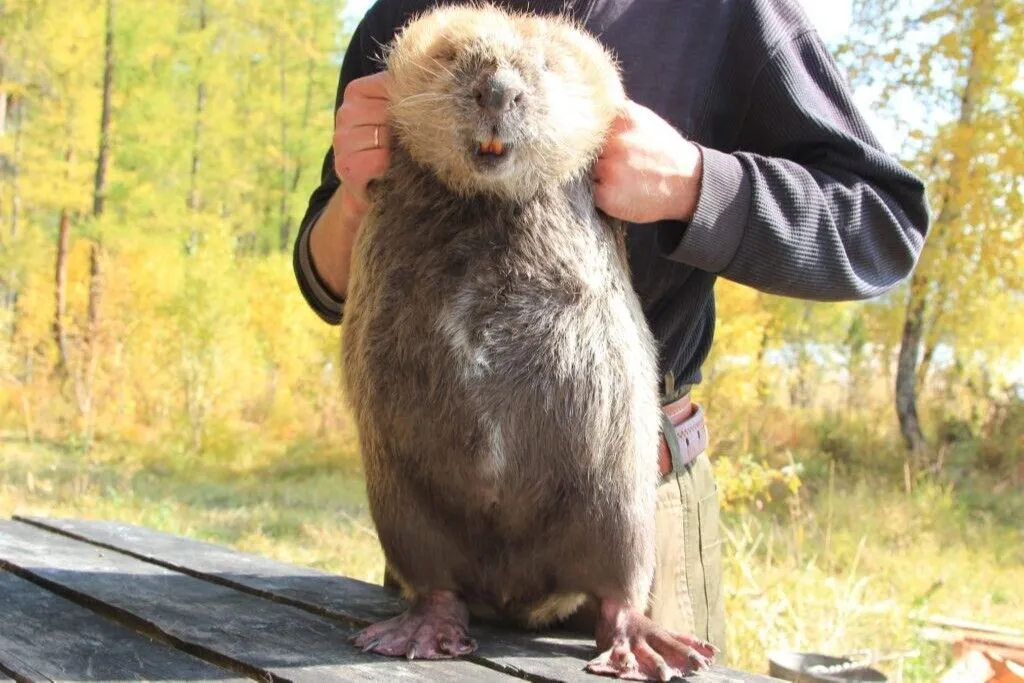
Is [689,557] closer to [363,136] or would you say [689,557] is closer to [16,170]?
[363,136]

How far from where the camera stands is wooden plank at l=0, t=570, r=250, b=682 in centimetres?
146

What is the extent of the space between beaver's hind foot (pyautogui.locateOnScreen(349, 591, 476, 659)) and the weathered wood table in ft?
0.06

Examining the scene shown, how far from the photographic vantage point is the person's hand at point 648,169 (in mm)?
1547

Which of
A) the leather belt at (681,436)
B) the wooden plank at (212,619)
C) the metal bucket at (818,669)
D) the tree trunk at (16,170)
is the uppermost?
the tree trunk at (16,170)

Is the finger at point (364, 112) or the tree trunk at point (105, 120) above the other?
the tree trunk at point (105, 120)

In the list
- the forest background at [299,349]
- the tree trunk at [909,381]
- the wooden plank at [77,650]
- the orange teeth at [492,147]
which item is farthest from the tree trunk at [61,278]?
the orange teeth at [492,147]

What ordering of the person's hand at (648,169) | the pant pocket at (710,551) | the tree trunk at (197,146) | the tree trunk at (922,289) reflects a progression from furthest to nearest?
the tree trunk at (197,146), the tree trunk at (922,289), the pant pocket at (710,551), the person's hand at (648,169)

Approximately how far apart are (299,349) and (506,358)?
9716mm

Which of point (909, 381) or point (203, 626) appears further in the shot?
point (909, 381)

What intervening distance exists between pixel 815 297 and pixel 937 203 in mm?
6701

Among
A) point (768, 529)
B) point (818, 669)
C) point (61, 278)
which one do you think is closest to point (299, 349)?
point (61, 278)

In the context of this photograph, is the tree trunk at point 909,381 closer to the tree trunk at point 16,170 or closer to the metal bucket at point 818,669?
the metal bucket at point 818,669

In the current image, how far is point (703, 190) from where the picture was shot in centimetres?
156

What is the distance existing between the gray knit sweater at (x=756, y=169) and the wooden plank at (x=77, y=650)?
0.78 meters
